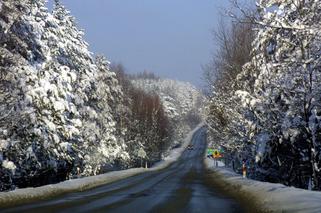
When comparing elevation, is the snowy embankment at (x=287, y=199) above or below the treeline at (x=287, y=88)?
below

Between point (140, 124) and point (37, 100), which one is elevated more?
point (140, 124)

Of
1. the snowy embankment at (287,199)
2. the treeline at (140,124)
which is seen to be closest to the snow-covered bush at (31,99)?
the snowy embankment at (287,199)

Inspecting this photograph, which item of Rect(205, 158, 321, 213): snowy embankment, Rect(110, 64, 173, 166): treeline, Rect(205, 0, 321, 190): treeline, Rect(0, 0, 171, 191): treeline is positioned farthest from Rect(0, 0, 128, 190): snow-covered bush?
Rect(110, 64, 173, 166): treeline

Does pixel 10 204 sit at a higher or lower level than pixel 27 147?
lower

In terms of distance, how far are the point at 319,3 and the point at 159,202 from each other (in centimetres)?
755

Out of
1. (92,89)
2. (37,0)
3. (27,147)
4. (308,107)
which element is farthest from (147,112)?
(308,107)

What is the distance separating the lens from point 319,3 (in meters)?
10.4

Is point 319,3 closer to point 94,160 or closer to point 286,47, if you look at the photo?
point 286,47

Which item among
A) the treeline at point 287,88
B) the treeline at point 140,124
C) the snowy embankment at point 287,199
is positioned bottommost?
the snowy embankment at point 287,199

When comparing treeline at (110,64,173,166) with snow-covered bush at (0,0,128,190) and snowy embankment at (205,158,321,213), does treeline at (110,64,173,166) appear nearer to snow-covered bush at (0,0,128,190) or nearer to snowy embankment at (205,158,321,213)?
snow-covered bush at (0,0,128,190)

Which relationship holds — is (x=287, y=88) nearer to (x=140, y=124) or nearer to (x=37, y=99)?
(x=37, y=99)


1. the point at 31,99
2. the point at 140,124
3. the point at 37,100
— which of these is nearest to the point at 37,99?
the point at 37,100

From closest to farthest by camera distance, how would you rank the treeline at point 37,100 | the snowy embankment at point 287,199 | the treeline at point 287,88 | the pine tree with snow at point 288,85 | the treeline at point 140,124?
the snowy embankment at point 287,199 < the treeline at point 287,88 < the pine tree with snow at point 288,85 < the treeline at point 37,100 < the treeline at point 140,124

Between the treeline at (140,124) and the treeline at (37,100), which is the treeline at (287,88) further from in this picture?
the treeline at (140,124)
